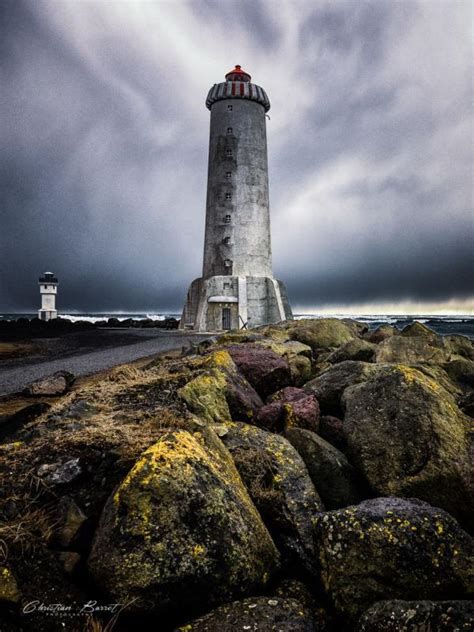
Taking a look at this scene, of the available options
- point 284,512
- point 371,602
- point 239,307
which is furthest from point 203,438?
point 239,307

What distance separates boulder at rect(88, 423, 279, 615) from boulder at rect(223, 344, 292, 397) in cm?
312

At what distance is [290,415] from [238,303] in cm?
2282

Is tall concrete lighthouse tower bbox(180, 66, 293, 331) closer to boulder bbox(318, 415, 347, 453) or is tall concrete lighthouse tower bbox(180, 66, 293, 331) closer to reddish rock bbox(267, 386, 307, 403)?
reddish rock bbox(267, 386, 307, 403)

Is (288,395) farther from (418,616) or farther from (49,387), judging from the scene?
(49,387)

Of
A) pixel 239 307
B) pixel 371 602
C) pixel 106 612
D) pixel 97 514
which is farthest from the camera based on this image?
pixel 239 307

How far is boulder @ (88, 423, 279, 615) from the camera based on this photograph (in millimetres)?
2562

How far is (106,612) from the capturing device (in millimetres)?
2506

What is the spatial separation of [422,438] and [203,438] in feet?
6.37

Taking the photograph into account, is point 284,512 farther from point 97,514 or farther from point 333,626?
point 97,514

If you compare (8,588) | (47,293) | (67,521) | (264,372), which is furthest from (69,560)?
(47,293)

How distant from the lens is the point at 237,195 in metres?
28.3

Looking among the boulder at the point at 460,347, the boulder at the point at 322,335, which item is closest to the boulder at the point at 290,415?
the boulder at the point at 322,335

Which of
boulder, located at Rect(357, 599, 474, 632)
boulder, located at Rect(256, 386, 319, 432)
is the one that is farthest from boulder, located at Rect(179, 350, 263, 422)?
boulder, located at Rect(357, 599, 474, 632)

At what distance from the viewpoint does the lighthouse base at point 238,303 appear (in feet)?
90.9
